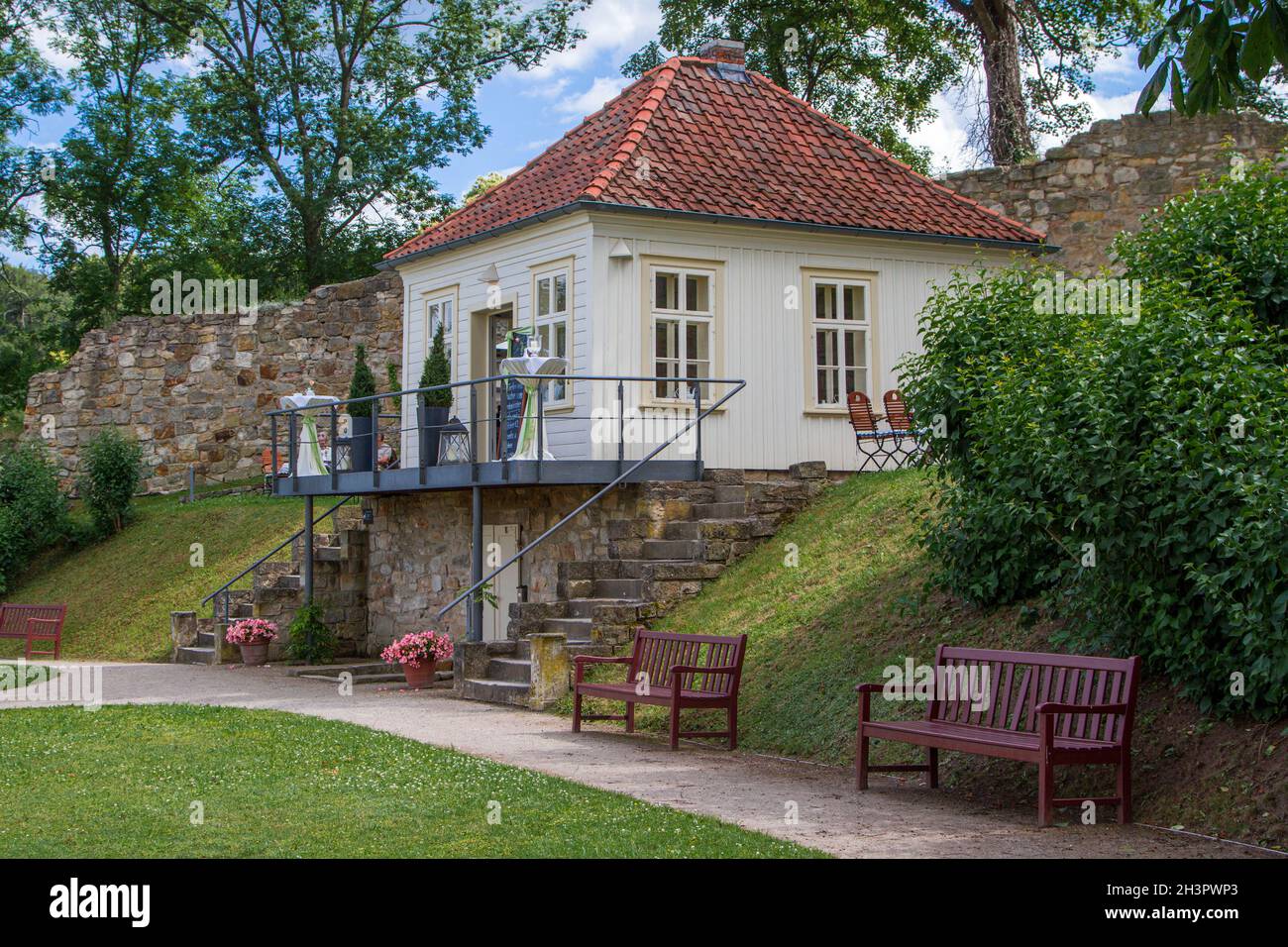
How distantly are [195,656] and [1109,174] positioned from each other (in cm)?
1527

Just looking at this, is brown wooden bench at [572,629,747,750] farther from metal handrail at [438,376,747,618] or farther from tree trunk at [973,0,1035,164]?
tree trunk at [973,0,1035,164]

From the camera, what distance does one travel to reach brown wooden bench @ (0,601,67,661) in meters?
19.8

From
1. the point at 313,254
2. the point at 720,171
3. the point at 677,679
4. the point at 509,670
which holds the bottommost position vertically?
the point at 509,670

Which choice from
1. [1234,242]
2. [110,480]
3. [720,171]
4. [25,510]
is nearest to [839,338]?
[720,171]

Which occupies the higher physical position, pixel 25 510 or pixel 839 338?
pixel 839 338

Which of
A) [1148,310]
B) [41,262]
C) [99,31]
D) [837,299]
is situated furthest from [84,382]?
[1148,310]

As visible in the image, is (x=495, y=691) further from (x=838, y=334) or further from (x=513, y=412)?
(x=838, y=334)

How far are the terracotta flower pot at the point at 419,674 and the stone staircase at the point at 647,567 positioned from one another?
1.04 metres

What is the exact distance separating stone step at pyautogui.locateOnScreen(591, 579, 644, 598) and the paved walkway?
6.13 ft

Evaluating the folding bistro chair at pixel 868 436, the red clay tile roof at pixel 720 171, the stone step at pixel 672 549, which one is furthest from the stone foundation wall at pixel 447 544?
the red clay tile roof at pixel 720 171

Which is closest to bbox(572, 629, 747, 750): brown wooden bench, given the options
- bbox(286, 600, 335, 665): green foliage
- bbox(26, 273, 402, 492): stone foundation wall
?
bbox(286, 600, 335, 665): green foliage

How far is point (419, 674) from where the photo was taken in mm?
15961
